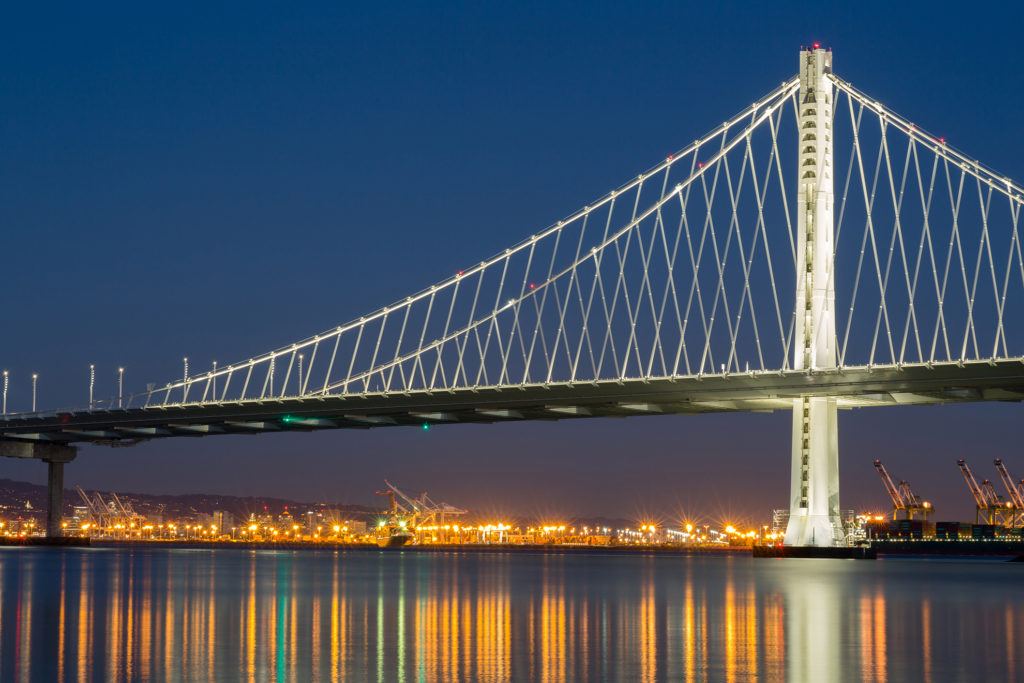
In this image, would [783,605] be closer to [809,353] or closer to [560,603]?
[560,603]

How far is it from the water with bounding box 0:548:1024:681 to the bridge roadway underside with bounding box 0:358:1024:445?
18.1m

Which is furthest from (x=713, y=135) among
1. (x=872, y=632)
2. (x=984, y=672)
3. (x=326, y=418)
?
(x=984, y=672)

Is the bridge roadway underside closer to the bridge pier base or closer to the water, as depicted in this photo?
the bridge pier base

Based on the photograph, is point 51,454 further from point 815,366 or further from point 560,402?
point 815,366

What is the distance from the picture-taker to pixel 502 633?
81.3ft

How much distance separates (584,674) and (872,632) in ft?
28.7

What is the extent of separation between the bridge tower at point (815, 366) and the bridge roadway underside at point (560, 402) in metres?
1.25

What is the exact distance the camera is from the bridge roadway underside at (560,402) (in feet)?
197

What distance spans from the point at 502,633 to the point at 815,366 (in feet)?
129

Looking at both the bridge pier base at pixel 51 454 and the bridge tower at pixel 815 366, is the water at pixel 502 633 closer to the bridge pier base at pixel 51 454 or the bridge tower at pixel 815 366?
the bridge tower at pixel 815 366

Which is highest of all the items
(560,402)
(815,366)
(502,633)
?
(815,366)

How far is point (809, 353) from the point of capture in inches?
2475

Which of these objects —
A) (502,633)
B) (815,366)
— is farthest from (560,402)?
(502,633)


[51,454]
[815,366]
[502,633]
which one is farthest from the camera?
[51,454]
